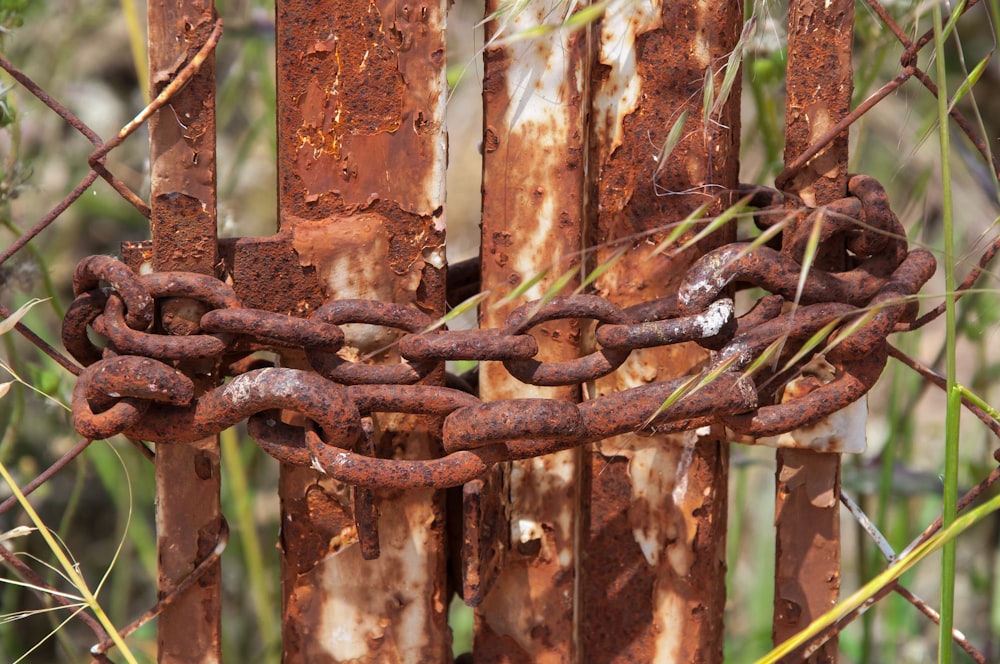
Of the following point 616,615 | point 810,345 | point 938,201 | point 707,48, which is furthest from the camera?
point 938,201

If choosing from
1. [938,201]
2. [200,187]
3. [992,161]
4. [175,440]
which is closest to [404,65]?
[200,187]

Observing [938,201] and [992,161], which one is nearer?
[992,161]

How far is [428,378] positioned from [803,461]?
37 cm

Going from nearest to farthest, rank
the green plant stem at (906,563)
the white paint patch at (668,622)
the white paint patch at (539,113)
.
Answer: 1. the green plant stem at (906,563)
2. the white paint patch at (539,113)
3. the white paint patch at (668,622)

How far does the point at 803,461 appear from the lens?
890 millimetres

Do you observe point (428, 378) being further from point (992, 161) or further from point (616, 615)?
point (992, 161)

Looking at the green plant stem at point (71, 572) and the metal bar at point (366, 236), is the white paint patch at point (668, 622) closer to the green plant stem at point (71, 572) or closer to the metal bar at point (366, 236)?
the metal bar at point (366, 236)

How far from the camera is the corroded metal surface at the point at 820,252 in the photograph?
0.78 meters

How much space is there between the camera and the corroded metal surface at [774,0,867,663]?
784mm

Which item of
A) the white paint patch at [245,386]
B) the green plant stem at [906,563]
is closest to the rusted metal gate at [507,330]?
the white paint patch at [245,386]

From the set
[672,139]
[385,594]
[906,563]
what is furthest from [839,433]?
[385,594]

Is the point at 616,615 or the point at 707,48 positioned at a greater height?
the point at 707,48

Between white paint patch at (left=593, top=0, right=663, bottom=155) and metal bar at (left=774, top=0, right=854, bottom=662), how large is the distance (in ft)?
0.41

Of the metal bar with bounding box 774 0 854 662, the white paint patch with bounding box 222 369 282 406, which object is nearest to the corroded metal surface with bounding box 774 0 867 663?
the metal bar with bounding box 774 0 854 662
